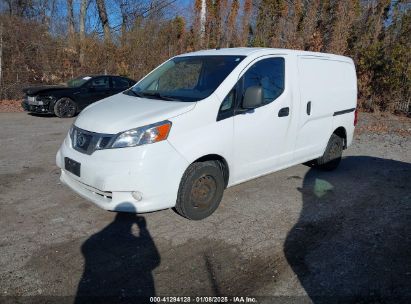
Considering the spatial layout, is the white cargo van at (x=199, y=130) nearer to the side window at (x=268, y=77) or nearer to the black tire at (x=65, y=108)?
the side window at (x=268, y=77)

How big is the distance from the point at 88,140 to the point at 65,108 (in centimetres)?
872

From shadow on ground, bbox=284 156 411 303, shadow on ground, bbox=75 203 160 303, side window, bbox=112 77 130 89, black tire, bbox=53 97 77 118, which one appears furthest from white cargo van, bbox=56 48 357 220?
side window, bbox=112 77 130 89

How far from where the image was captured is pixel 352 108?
20.7 ft

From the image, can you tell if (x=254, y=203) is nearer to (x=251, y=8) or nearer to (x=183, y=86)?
(x=183, y=86)

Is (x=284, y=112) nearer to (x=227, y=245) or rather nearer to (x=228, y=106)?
(x=228, y=106)

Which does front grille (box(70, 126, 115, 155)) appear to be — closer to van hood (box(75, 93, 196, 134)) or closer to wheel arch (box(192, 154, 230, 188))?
van hood (box(75, 93, 196, 134))

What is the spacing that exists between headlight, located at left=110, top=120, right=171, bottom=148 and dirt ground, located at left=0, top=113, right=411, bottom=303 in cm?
102

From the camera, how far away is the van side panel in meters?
5.12

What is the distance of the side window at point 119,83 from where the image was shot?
1308cm

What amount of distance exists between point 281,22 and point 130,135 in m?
15.7

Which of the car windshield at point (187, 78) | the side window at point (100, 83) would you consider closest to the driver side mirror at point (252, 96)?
the car windshield at point (187, 78)

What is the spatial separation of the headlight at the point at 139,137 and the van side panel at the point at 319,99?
7.61ft

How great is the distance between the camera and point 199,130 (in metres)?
3.84

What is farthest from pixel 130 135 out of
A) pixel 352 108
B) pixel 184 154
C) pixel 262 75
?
pixel 352 108
